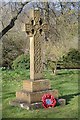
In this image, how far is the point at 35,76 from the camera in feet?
26.7

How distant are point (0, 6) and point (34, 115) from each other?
1428cm

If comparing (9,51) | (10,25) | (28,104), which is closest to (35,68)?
(28,104)

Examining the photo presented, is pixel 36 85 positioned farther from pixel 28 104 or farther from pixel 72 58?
pixel 72 58

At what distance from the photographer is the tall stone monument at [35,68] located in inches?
310

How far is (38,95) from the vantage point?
774 centimetres

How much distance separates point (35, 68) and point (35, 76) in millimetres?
214

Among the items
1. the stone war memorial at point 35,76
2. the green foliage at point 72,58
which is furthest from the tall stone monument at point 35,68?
the green foliage at point 72,58

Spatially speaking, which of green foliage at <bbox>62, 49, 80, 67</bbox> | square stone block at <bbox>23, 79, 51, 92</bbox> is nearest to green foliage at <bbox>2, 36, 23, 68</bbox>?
green foliage at <bbox>62, 49, 80, 67</bbox>

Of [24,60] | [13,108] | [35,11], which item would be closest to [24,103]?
[13,108]

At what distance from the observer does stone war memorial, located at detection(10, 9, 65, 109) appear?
7.75m

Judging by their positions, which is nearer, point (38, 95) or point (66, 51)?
point (38, 95)

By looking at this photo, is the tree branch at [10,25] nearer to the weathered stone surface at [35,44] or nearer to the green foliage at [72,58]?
the green foliage at [72,58]

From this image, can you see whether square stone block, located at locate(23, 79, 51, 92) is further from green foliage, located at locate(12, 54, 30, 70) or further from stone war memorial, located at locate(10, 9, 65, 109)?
green foliage, located at locate(12, 54, 30, 70)

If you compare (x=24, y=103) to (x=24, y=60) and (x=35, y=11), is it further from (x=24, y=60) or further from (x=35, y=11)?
(x=24, y=60)
